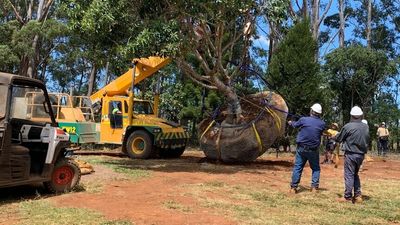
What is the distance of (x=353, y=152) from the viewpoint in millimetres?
9469

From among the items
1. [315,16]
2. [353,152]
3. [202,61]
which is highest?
[315,16]

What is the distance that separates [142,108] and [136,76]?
1.23m

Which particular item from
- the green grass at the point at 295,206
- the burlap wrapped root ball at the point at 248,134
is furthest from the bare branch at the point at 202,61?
the green grass at the point at 295,206

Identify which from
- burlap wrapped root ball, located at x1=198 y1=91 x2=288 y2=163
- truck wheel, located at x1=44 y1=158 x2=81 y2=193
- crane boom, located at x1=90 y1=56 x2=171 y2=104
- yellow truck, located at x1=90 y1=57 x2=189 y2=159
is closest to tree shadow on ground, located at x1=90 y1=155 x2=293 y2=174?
burlap wrapped root ball, located at x1=198 y1=91 x2=288 y2=163

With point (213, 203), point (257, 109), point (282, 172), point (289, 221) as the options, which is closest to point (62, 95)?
point (257, 109)

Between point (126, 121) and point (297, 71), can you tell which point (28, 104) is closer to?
point (126, 121)

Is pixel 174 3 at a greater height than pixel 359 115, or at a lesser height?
greater

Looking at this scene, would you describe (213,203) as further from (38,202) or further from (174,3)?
(174,3)

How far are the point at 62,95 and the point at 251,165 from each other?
25.8 ft

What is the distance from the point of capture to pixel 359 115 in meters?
9.68

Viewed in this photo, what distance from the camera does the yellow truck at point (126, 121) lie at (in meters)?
18.1

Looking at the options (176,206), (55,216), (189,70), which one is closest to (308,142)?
Result: (176,206)

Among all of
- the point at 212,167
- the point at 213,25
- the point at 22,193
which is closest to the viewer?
the point at 22,193

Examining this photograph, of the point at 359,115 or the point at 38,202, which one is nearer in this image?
the point at 38,202
